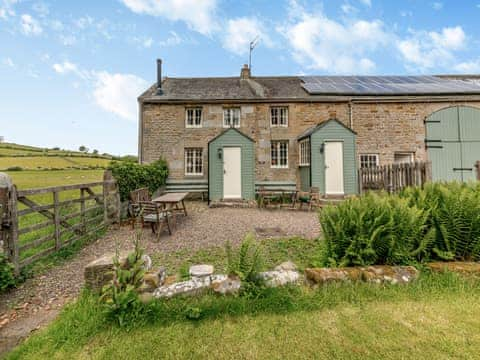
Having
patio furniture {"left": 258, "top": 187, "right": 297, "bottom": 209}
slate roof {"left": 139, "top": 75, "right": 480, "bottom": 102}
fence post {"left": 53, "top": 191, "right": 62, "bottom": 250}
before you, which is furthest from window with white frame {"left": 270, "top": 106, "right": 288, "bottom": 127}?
fence post {"left": 53, "top": 191, "right": 62, "bottom": 250}

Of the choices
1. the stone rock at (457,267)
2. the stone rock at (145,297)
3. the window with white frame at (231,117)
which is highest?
the window with white frame at (231,117)

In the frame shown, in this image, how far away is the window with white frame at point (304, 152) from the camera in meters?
10.7

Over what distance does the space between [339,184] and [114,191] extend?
920 cm

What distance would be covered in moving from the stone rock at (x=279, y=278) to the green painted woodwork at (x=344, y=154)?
7.83 metres

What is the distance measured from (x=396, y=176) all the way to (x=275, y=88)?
9337mm

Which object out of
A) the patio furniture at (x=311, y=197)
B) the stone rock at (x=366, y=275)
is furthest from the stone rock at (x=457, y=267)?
the patio furniture at (x=311, y=197)

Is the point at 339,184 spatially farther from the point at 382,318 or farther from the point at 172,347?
the point at 172,347

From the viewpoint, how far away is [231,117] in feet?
41.4

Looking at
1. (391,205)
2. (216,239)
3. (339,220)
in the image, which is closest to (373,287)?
(339,220)

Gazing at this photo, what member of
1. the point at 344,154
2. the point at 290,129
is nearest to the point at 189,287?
the point at 344,154

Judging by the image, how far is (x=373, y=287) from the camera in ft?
8.87

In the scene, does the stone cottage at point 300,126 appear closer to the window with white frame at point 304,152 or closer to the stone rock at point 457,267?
the window with white frame at point 304,152

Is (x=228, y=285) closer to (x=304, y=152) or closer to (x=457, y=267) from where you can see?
(x=457, y=267)

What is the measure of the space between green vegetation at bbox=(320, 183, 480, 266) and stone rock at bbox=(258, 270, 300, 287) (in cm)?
60
